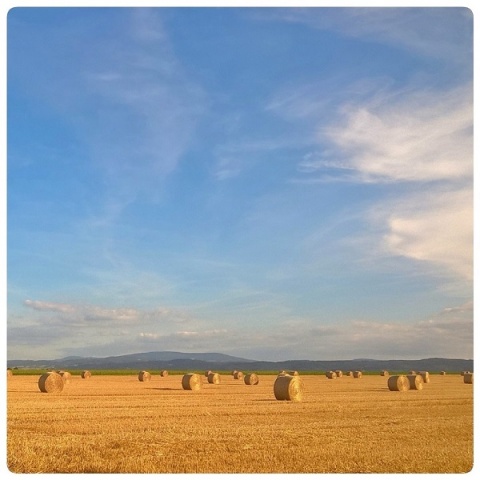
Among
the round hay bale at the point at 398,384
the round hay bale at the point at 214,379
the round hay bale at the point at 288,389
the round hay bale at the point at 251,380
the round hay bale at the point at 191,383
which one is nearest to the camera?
the round hay bale at the point at 288,389

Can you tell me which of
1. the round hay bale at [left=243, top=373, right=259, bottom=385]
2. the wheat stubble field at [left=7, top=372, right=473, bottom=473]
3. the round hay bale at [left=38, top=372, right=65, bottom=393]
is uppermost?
the wheat stubble field at [left=7, top=372, right=473, bottom=473]

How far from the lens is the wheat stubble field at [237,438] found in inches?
450

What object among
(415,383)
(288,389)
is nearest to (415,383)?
(415,383)

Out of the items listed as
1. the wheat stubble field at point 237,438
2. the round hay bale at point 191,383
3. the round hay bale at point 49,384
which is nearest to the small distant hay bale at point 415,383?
the round hay bale at point 191,383

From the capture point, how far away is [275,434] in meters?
15.2

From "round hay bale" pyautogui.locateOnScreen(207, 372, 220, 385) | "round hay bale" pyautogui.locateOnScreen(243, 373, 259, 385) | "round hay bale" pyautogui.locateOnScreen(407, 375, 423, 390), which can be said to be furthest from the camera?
"round hay bale" pyautogui.locateOnScreen(207, 372, 220, 385)

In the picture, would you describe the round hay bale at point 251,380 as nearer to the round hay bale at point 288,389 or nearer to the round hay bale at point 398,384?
the round hay bale at point 398,384

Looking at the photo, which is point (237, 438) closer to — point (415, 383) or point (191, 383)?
point (191, 383)

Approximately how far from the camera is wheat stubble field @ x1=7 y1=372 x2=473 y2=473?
11.4 metres

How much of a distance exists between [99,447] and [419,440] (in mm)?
6849

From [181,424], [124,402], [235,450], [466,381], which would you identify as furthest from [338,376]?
[235,450]

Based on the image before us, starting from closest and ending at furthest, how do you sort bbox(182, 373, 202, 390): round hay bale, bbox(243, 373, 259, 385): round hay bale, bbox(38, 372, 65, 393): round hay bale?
1. bbox(38, 372, 65, 393): round hay bale
2. bbox(182, 373, 202, 390): round hay bale
3. bbox(243, 373, 259, 385): round hay bale

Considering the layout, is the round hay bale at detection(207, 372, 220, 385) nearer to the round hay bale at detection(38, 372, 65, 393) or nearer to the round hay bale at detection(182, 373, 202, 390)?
the round hay bale at detection(182, 373, 202, 390)

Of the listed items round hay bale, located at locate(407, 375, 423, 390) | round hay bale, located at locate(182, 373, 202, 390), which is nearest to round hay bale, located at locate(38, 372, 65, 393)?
round hay bale, located at locate(182, 373, 202, 390)
